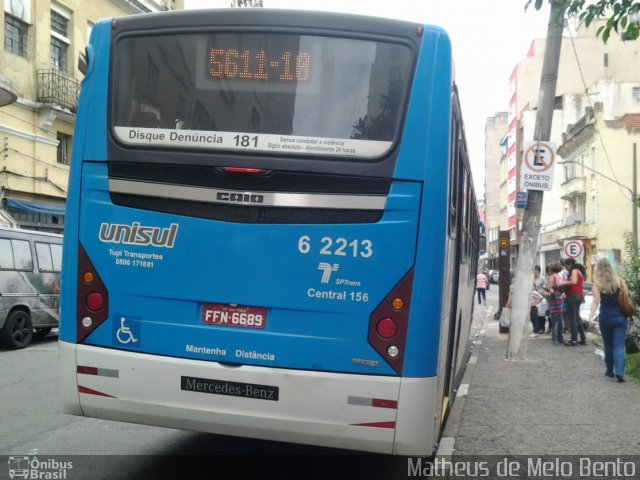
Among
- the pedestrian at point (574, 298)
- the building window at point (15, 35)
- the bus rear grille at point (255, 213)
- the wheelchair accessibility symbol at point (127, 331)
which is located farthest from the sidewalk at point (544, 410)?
the building window at point (15, 35)

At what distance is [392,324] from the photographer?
174 inches

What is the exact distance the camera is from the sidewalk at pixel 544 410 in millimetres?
6420

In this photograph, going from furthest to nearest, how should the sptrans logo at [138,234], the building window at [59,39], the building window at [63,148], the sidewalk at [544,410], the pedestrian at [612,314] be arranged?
the building window at [63,148]
the building window at [59,39]
the pedestrian at [612,314]
the sidewalk at [544,410]
the sptrans logo at [138,234]

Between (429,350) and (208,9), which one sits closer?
(429,350)

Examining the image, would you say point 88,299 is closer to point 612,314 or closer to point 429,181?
point 429,181

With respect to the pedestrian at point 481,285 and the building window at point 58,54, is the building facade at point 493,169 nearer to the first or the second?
the pedestrian at point 481,285

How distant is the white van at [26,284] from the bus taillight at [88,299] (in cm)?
912

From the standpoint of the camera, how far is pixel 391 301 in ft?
14.5

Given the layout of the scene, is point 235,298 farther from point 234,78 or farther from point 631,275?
point 631,275

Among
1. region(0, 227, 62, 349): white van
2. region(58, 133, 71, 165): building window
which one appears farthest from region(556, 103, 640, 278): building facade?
region(0, 227, 62, 349): white van

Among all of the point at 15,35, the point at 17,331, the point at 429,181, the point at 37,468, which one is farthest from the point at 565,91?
the point at 37,468

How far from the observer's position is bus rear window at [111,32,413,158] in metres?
4.56

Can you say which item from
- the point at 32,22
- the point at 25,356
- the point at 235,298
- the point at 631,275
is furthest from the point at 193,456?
the point at 32,22

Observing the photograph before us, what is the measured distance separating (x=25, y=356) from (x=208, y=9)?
9.40m
